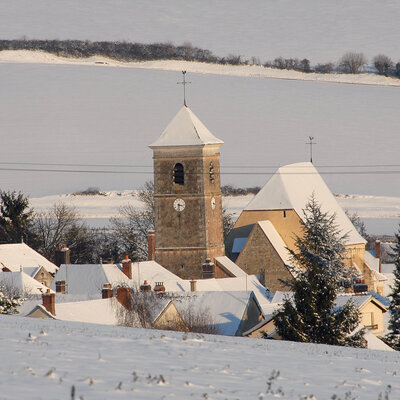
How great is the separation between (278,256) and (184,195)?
23.8ft

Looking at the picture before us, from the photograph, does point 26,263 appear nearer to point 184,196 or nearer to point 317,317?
point 184,196

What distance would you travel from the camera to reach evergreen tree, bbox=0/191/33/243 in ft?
318

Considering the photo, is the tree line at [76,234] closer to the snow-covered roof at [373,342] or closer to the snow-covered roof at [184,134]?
the snow-covered roof at [184,134]

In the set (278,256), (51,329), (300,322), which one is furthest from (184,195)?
(51,329)

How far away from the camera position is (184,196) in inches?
2945

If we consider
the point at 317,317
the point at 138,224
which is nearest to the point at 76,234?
the point at 138,224

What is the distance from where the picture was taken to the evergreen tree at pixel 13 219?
318 ft

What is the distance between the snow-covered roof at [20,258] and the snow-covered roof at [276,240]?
48.4 feet

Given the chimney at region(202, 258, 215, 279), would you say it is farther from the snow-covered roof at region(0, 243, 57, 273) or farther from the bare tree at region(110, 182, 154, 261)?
the bare tree at region(110, 182, 154, 261)

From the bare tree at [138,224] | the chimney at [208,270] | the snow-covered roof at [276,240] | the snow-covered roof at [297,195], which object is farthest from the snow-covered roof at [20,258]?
the snow-covered roof at [297,195]

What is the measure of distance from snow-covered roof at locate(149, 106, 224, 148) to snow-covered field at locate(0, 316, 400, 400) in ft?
161

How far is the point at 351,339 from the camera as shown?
3675 cm

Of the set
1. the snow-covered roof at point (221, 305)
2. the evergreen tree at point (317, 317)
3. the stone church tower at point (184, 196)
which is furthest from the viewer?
the stone church tower at point (184, 196)

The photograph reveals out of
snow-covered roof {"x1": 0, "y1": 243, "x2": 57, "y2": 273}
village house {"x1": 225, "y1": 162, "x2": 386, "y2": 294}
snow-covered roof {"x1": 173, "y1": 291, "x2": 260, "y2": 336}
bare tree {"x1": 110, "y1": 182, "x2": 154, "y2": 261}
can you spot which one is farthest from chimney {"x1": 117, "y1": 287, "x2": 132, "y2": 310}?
bare tree {"x1": 110, "y1": 182, "x2": 154, "y2": 261}
